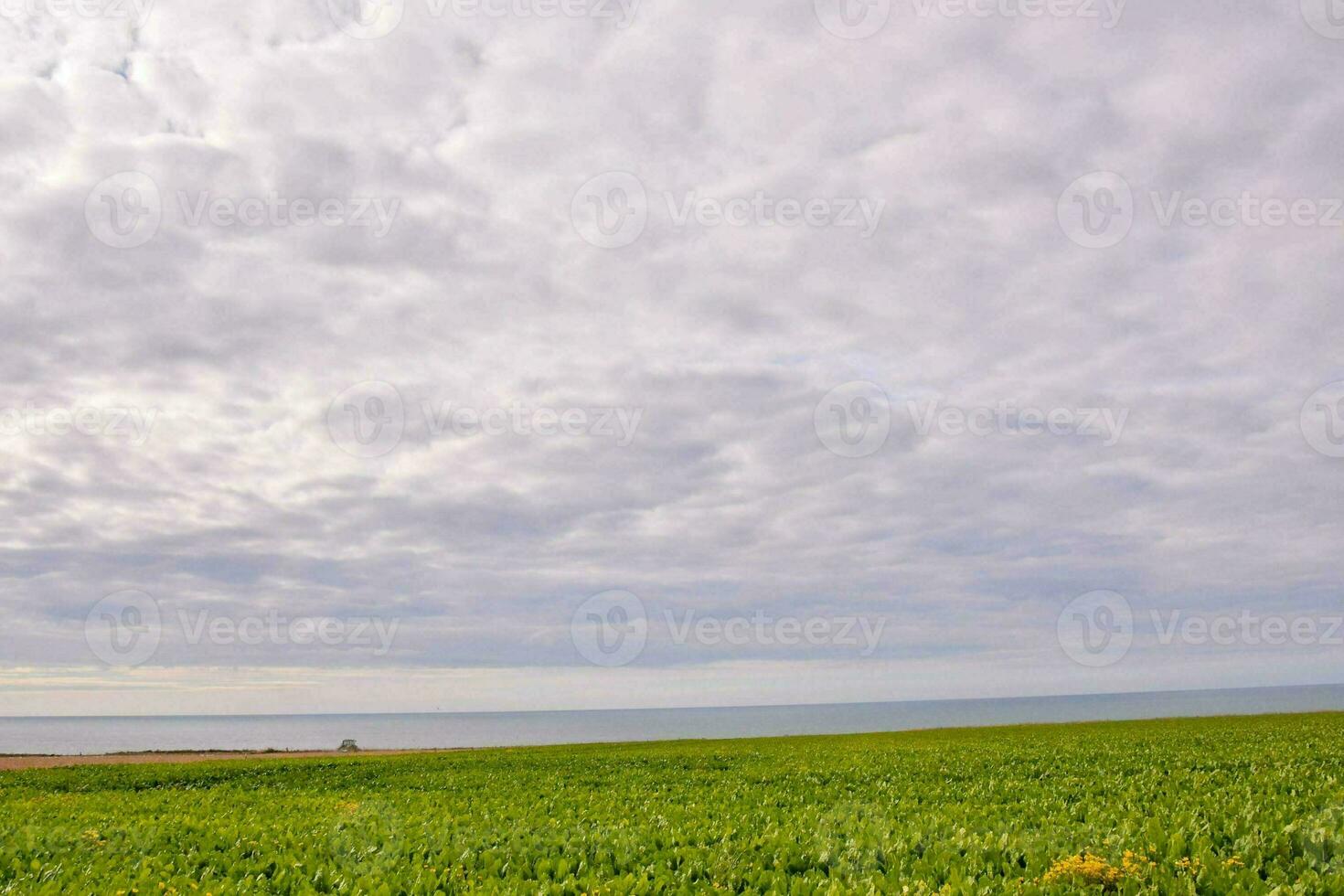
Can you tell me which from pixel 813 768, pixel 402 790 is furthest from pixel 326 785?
pixel 813 768

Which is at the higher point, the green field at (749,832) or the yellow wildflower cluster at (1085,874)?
the yellow wildflower cluster at (1085,874)

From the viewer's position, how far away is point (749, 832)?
13.6 m

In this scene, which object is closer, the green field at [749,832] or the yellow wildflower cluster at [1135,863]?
the yellow wildflower cluster at [1135,863]

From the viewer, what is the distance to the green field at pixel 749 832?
9461mm

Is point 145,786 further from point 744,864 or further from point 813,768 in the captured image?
point 744,864

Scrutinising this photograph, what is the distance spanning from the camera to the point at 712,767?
30.3 m

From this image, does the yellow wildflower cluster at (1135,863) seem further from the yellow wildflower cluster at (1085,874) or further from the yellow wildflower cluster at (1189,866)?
the yellow wildflower cluster at (1189,866)

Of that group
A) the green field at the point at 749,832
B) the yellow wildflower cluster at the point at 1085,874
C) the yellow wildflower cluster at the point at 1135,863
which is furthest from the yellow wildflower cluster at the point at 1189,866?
the yellow wildflower cluster at the point at 1085,874

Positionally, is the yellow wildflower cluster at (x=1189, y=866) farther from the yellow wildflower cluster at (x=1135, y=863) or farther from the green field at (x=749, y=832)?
the yellow wildflower cluster at (x=1135, y=863)

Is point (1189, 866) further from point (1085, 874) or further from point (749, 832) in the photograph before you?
point (749, 832)

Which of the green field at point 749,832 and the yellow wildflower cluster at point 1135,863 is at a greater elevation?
the yellow wildflower cluster at point 1135,863

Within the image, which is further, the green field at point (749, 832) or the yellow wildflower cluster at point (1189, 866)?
the green field at point (749, 832)

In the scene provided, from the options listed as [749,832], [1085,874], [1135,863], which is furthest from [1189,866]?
[749,832]

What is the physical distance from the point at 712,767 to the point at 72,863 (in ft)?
71.1
